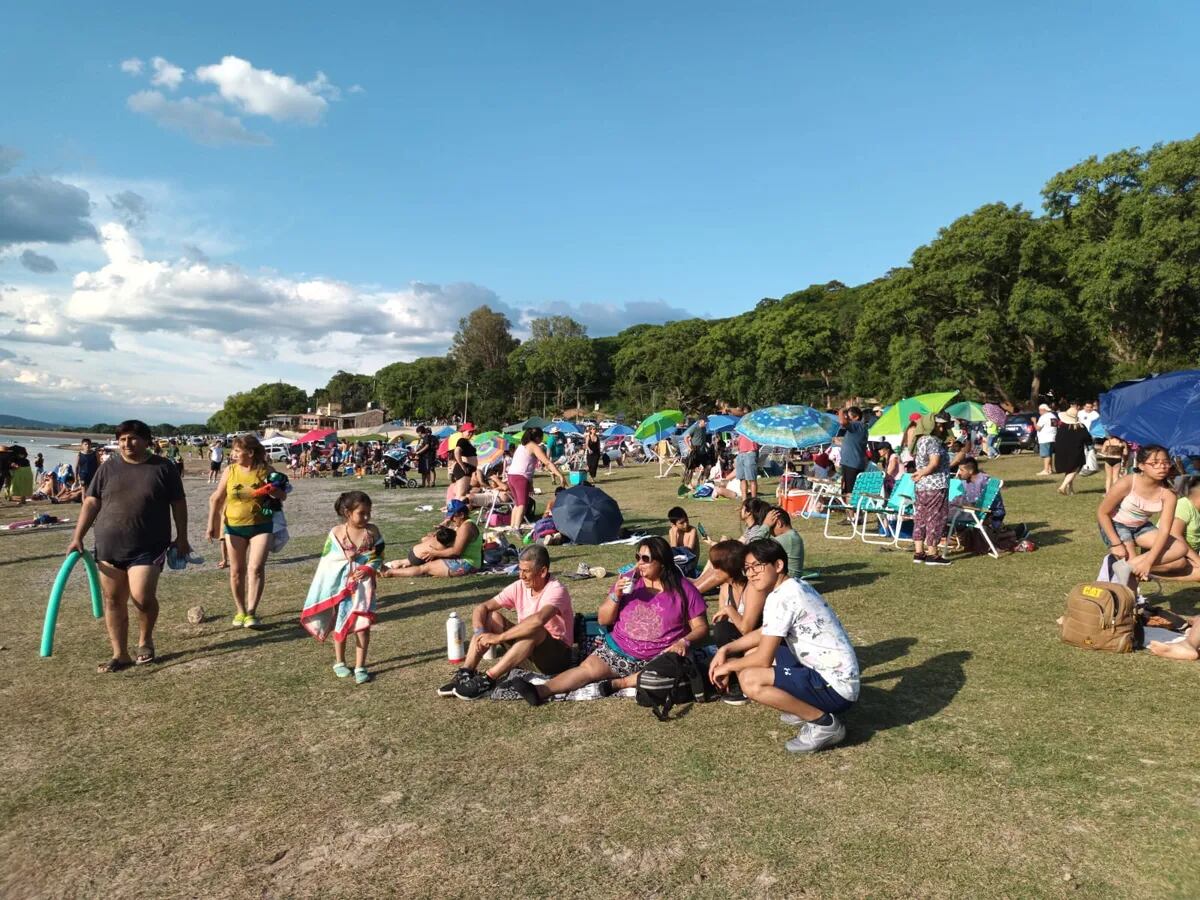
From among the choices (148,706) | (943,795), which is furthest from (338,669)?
(943,795)

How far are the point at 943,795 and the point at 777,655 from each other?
110cm

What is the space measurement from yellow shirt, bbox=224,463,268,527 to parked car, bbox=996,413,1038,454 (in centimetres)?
2915

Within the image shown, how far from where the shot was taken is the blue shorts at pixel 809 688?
4.15 m

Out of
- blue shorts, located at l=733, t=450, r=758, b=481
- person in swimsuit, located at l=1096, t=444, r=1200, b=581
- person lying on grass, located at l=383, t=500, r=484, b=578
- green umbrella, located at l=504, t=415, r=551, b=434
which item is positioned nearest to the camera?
person in swimsuit, located at l=1096, t=444, r=1200, b=581

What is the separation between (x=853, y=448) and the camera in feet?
42.0

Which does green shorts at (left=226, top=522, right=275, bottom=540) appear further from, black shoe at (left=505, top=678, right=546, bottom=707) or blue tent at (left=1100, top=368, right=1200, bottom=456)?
blue tent at (left=1100, top=368, right=1200, bottom=456)

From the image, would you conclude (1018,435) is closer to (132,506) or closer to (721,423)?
(721,423)

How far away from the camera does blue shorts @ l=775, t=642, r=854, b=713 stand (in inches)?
163

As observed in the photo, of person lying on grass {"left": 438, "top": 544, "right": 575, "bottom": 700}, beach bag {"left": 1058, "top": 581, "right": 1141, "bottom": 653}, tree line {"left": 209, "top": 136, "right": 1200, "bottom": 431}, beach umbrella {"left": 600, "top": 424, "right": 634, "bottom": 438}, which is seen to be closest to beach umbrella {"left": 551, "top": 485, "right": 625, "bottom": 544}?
person lying on grass {"left": 438, "top": 544, "right": 575, "bottom": 700}

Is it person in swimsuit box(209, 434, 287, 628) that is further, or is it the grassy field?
person in swimsuit box(209, 434, 287, 628)

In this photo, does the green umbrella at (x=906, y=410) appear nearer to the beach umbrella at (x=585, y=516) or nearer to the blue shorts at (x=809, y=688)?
the beach umbrella at (x=585, y=516)

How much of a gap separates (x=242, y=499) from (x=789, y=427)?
8221 millimetres

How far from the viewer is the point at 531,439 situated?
11305mm

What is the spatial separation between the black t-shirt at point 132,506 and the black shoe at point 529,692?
113 inches
